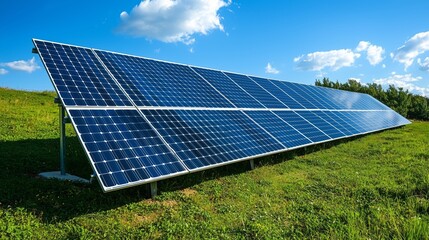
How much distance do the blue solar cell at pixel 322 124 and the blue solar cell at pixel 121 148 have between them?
9.41m

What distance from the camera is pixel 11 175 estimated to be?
8.51 m

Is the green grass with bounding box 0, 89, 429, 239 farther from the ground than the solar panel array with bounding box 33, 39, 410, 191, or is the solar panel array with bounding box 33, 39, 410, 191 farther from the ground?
the solar panel array with bounding box 33, 39, 410, 191

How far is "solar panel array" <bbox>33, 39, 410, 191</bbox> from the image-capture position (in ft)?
23.7

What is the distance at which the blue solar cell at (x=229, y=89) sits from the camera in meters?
13.6

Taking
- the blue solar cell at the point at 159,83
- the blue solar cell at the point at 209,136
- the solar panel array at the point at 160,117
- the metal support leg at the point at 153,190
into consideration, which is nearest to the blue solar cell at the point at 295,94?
the solar panel array at the point at 160,117

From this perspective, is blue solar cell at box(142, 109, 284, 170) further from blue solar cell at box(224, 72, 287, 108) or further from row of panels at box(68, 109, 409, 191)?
blue solar cell at box(224, 72, 287, 108)

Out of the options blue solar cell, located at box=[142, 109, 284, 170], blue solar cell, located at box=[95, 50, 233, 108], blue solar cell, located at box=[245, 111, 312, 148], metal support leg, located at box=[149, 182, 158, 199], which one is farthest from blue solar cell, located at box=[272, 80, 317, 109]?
metal support leg, located at box=[149, 182, 158, 199]

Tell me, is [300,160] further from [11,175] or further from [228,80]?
[11,175]

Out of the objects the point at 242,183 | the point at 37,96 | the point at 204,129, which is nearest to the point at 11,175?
the point at 204,129

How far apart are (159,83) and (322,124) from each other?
8.53 meters

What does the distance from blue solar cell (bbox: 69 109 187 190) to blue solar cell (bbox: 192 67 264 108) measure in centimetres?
564

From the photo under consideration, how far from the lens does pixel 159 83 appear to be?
11578 mm

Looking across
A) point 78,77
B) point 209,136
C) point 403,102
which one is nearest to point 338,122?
point 209,136

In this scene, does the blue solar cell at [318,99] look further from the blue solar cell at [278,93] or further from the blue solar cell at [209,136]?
the blue solar cell at [209,136]
